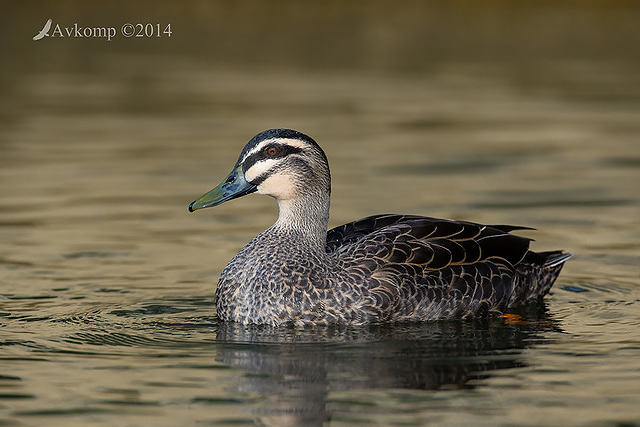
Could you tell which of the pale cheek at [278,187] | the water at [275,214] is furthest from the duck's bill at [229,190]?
the water at [275,214]

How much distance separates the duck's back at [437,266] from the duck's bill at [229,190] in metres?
1.01

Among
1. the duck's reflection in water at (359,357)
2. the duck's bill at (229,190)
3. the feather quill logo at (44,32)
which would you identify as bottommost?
the duck's reflection in water at (359,357)

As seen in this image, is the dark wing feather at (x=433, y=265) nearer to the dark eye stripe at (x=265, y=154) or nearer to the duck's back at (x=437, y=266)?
the duck's back at (x=437, y=266)

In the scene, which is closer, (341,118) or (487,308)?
(487,308)

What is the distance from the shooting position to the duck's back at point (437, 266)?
10.0 m

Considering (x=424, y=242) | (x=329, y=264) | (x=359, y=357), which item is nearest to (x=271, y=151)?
(x=329, y=264)

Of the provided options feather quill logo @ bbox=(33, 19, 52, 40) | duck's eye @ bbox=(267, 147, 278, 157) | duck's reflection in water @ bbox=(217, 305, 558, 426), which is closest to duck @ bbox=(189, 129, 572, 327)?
duck's eye @ bbox=(267, 147, 278, 157)

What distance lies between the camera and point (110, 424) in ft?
24.2

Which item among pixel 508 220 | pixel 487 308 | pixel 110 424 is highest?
pixel 508 220

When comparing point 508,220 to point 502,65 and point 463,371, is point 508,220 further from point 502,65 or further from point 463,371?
point 502,65

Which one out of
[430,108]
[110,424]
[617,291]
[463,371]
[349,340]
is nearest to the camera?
[110,424]

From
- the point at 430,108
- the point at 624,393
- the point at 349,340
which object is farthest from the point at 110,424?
the point at 430,108

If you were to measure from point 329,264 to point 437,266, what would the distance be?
3.04ft

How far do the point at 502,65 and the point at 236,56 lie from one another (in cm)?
663
